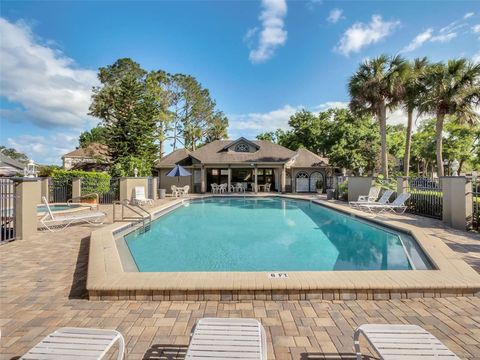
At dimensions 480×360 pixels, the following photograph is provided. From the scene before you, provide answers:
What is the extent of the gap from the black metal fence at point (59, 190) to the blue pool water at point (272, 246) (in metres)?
8.23

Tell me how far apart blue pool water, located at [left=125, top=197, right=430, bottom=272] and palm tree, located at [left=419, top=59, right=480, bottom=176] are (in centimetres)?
1175

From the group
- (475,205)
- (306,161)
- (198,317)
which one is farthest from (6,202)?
(306,161)

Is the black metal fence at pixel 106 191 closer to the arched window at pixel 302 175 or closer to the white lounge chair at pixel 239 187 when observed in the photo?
the white lounge chair at pixel 239 187

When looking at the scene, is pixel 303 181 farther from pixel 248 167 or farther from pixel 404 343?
pixel 404 343

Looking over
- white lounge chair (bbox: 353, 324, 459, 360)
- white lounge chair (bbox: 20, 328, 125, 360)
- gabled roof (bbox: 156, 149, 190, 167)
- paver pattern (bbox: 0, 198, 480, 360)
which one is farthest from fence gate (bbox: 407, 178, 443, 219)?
gabled roof (bbox: 156, 149, 190, 167)

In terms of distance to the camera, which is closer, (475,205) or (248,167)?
(475,205)

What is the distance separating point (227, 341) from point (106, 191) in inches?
682

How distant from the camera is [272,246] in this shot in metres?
8.05

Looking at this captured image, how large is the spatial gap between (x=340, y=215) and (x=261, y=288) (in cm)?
1007

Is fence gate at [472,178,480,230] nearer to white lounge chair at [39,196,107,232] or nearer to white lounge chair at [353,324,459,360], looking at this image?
white lounge chair at [353,324,459,360]

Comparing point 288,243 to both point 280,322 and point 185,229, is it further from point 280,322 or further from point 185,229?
point 280,322

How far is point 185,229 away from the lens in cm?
1069

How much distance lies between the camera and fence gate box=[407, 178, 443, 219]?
1117 cm

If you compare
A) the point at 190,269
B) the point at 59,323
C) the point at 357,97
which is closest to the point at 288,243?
the point at 190,269
